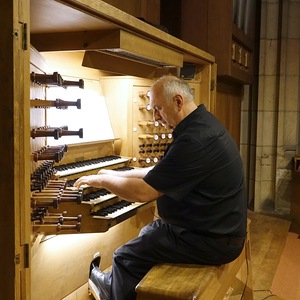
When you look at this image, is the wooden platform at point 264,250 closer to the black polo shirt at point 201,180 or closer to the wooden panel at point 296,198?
the wooden panel at point 296,198

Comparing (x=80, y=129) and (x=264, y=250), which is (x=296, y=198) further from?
(x=80, y=129)

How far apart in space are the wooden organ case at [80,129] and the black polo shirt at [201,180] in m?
0.46

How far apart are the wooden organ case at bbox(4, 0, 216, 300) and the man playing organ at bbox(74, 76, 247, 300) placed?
304mm

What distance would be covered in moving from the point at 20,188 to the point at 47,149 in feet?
2.22

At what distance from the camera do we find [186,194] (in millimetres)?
2320

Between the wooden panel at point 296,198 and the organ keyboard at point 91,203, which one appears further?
the wooden panel at point 296,198

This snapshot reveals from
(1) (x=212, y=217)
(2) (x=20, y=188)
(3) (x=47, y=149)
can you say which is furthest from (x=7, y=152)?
(1) (x=212, y=217)

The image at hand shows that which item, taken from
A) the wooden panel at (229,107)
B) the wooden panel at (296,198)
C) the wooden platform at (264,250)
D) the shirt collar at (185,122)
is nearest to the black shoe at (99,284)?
the wooden platform at (264,250)

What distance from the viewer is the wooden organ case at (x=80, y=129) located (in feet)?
7.16

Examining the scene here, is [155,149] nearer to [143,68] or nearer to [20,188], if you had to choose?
[143,68]

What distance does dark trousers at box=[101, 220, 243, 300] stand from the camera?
240 centimetres

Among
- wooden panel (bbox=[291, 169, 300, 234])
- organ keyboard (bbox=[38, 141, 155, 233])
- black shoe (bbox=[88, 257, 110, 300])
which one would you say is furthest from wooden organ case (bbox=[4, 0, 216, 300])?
wooden panel (bbox=[291, 169, 300, 234])

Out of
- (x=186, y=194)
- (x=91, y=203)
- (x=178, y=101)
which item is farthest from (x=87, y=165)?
(x=186, y=194)

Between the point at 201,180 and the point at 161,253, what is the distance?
0.44 m
